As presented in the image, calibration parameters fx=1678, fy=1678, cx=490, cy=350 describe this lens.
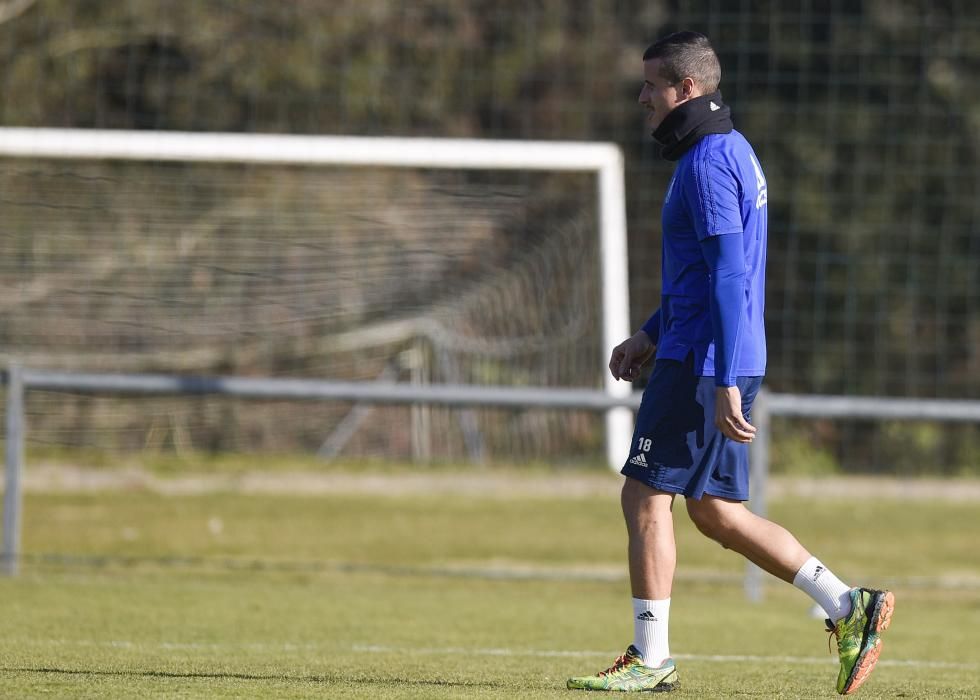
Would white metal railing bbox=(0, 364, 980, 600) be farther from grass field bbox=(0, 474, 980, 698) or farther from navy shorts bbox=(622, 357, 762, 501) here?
navy shorts bbox=(622, 357, 762, 501)

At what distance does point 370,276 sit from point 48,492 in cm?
353

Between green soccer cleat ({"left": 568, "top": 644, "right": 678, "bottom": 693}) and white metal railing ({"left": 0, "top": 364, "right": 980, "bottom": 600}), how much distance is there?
13.9 feet

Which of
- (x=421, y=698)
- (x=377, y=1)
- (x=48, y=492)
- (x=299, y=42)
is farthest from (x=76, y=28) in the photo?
(x=421, y=698)

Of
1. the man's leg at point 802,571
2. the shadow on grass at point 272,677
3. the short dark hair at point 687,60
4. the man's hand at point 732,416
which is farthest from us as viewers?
the shadow on grass at point 272,677

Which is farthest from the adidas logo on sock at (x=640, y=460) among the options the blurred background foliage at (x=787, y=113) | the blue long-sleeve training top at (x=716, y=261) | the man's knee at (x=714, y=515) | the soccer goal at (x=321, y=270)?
the blurred background foliage at (x=787, y=113)

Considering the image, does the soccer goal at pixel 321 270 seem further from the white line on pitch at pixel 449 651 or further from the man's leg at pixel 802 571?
the man's leg at pixel 802 571

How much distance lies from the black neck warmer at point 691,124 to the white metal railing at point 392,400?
14.2 ft

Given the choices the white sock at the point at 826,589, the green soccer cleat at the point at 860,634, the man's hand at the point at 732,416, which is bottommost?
the green soccer cleat at the point at 860,634

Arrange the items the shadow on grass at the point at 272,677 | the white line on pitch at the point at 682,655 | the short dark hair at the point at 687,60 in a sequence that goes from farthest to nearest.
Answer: the white line on pitch at the point at 682,655 < the shadow on grass at the point at 272,677 < the short dark hair at the point at 687,60

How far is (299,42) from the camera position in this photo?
80.3 feet

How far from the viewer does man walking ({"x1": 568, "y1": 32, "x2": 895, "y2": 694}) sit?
200 inches

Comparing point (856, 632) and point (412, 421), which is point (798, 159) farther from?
point (856, 632)

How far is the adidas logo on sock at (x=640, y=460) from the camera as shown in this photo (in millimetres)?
5184

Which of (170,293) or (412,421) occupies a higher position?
(170,293)
